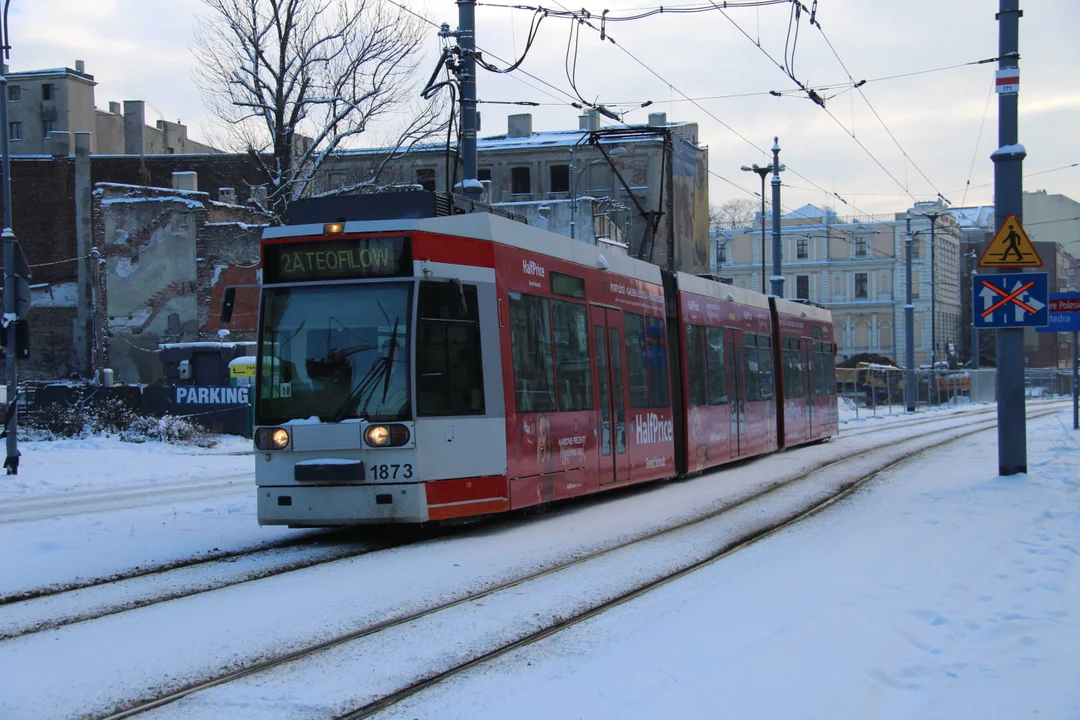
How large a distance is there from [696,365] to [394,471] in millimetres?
8326

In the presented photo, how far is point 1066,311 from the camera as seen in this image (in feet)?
71.4

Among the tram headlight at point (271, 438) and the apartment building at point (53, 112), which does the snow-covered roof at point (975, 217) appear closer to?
the apartment building at point (53, 112)

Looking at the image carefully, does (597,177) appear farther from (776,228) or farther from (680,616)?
(680,616)

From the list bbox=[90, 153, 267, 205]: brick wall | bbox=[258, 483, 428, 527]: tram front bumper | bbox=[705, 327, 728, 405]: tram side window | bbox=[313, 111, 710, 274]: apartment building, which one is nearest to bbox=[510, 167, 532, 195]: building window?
bbox=[313, 111, 710, 274]: apartment building

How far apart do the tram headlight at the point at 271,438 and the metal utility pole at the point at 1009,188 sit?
30.9 ft

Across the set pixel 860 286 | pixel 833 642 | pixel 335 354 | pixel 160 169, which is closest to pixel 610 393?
pixel 335 354

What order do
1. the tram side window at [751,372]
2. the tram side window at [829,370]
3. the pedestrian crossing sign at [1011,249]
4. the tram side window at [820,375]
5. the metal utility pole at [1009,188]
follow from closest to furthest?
the pedestrian crossing sign at [1011,249]
the metal utility pole at [1009,188]
the tram side window at [751,372]
the tram side window at [820,375]
the tram side window at [829,370]

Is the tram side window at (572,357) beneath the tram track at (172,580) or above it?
above

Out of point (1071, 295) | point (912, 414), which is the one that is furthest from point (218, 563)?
point (912, 414)

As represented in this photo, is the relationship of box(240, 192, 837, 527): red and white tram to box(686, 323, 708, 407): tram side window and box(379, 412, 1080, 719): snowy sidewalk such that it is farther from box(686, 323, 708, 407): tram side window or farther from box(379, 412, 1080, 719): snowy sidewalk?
box(686, 323, 708, 407): tram side window

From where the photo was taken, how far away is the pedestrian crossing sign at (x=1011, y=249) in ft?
47.4

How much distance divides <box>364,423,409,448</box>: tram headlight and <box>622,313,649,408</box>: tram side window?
493 cm

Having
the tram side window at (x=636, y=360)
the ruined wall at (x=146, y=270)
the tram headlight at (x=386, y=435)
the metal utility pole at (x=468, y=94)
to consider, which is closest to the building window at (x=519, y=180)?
the ruined wall at (x=146, y=270)

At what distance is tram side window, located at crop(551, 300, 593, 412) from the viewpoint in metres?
12.4
